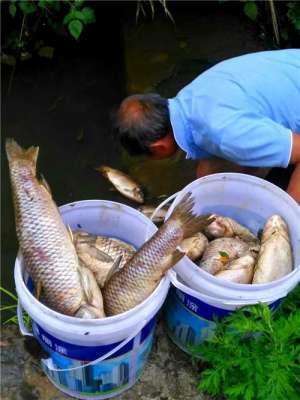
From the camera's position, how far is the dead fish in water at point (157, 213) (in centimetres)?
295

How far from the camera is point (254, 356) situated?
2.11 m

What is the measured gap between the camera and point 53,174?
3.69m

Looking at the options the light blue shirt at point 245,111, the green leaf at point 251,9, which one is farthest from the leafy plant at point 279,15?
the light blue shirt at point 245,111

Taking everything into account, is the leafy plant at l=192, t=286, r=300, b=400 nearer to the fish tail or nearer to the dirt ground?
the fish tail

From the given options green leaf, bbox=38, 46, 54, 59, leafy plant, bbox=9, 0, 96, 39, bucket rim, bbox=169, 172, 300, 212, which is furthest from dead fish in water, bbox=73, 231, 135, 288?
green leaf, bbox=38, 46, 54, 59

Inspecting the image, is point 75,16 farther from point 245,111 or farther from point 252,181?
point 252,181

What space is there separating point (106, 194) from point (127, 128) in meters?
1.11

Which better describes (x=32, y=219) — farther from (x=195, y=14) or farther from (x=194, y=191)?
(x=195, y=14)

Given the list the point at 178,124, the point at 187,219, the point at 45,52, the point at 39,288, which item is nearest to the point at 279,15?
the point at 45,52

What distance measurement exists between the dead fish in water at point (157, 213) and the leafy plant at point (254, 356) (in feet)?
2.77

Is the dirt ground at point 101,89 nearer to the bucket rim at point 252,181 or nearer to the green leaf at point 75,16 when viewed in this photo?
the green leaf at point 75,16

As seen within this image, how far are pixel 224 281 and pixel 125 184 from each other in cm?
152

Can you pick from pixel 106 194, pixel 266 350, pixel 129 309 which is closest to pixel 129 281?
pixel 129 309

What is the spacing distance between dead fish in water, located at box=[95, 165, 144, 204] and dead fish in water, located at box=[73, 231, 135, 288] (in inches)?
41.1
